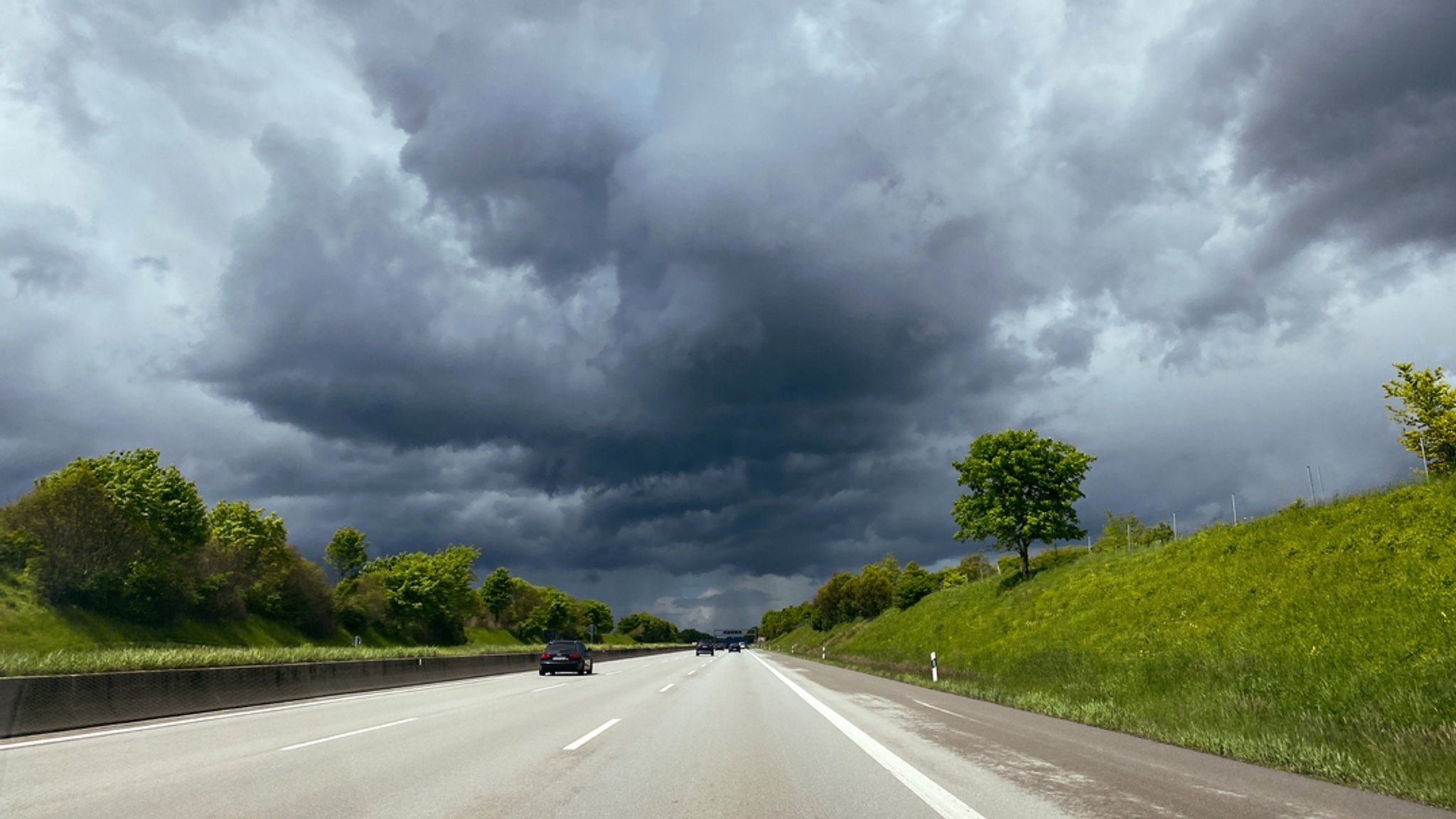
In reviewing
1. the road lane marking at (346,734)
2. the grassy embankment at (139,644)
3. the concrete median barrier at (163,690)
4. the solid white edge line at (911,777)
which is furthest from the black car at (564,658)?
the solid white edge line at (911,777)

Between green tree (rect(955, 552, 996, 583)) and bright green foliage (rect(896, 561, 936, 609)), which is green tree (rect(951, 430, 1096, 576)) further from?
green tree (rect(955, 552, 996, 583))

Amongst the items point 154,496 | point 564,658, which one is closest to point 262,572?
point 154,496

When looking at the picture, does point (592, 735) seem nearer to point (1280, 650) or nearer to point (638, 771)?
point (638, 771)

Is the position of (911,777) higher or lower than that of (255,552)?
lower

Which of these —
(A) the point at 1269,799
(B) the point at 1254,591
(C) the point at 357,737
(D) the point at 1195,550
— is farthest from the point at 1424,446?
(C) the point at 357,737

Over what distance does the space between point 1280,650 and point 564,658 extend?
87.5 feet

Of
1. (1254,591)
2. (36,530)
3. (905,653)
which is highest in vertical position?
(36,530)

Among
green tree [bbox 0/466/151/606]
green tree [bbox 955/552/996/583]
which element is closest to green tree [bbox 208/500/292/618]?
green tree [bbox 0/466/151/606]

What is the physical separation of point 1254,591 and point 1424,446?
26102 millimetres

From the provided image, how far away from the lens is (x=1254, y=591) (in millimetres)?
24000

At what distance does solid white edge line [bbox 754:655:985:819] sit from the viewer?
21.4 feet

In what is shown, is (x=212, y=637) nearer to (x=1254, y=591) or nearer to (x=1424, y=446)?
(x=1254, y=591)

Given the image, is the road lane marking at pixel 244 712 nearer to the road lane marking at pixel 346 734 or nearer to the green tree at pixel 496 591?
the road lane marking at pixel 346 734

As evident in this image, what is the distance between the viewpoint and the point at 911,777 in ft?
26.9
